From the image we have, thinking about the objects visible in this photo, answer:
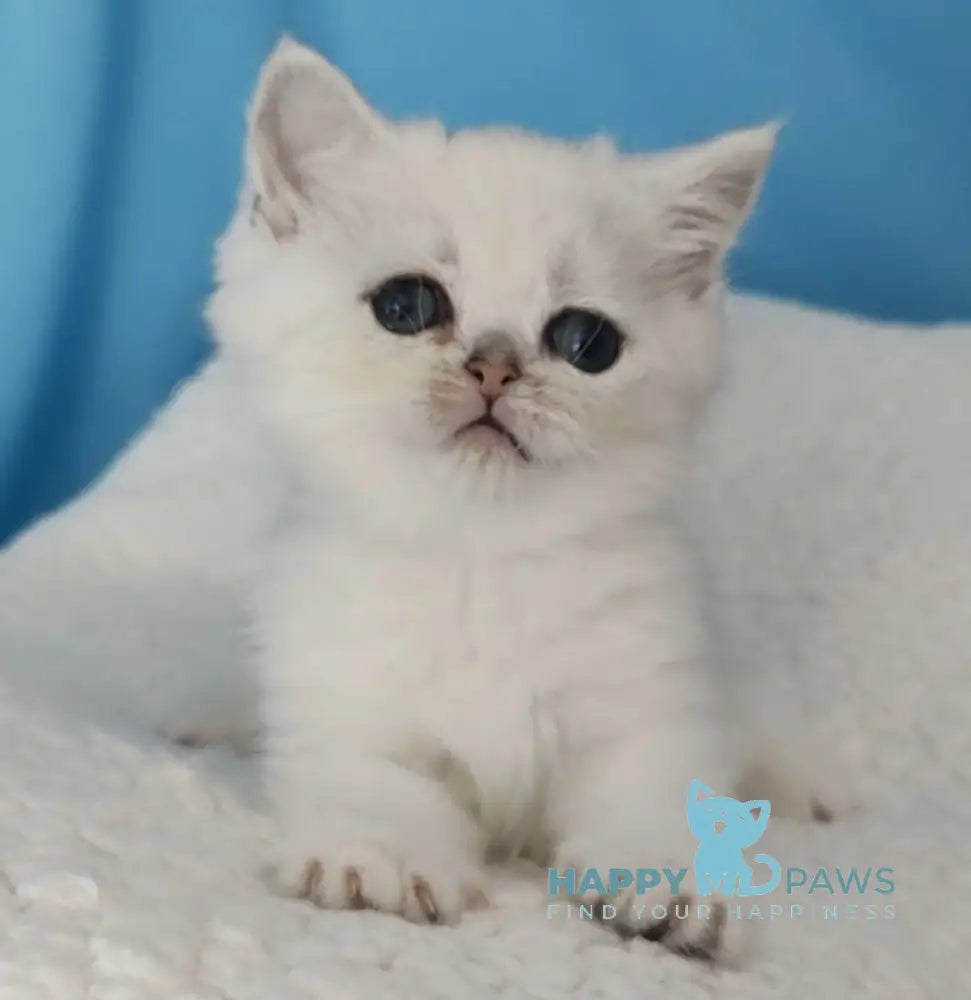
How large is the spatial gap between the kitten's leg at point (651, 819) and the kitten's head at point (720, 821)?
13mm

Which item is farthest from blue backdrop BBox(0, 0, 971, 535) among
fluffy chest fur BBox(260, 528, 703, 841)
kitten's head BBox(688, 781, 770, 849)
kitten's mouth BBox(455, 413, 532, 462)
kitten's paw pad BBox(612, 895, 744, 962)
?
kitten's paw pad BBox(612, 895, 744, 962)

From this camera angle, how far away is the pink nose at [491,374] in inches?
40.6

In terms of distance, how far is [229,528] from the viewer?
1954 mm

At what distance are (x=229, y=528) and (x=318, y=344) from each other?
905 mm

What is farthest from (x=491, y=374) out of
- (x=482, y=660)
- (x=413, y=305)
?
(x=482, y=660)

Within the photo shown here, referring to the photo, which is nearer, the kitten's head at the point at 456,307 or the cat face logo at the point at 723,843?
the cat face logo at the point at 723,843

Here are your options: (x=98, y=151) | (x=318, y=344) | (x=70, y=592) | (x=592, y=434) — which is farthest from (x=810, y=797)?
(x=98, y=151)

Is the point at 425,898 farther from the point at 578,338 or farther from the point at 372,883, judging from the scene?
the point at 578,338

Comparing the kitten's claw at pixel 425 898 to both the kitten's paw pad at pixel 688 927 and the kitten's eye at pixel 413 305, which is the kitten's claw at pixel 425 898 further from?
the kitten's eye at pixel 413 305

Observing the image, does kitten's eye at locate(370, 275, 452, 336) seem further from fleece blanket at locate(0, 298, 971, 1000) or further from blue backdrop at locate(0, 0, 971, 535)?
blue backdrop at locate(0, 0, 971, 535)

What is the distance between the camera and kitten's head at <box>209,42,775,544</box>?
41.8 inches

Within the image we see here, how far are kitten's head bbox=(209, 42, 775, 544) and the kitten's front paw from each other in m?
0.30

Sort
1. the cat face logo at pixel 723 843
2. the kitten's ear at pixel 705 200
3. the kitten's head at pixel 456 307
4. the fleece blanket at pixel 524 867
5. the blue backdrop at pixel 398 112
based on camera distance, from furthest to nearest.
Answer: the blue backdrop at pixel 398 112, the kitten's ear at pixel 705 200, the kitten's head at pixel 456 307, the cat face logo at pixel 723 843, the fleece blanket at pixel 524 867

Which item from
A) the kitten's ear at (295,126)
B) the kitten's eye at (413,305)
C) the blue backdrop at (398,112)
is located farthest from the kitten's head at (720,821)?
the blue backdrop at (398,112)
